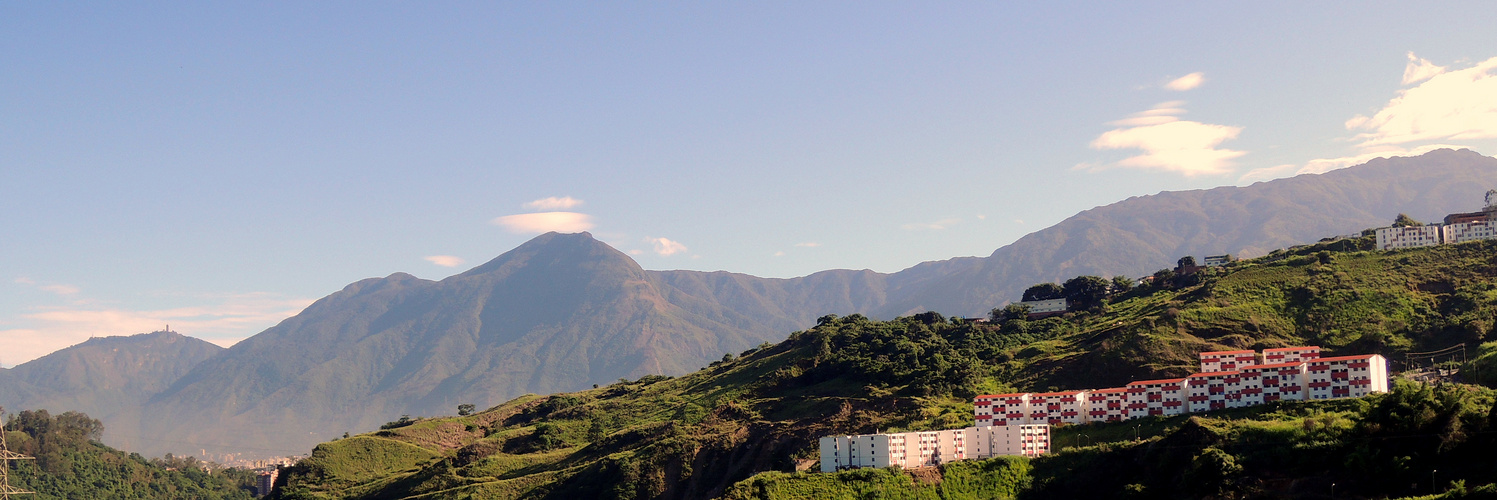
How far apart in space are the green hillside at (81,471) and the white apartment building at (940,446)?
107 meters

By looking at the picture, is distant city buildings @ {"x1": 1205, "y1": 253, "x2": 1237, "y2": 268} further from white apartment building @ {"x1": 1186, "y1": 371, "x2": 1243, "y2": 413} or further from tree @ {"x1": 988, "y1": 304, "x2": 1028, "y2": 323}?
white apartment building @ {"x1": 1186, "y1": 371, "x2": 1243, "y2": 413}

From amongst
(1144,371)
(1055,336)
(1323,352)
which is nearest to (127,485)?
(1055,336)

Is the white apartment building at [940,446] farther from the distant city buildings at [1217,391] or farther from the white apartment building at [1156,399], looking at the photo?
the white apartment building at [1156,399]

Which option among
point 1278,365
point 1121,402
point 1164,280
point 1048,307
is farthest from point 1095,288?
point 1278,365

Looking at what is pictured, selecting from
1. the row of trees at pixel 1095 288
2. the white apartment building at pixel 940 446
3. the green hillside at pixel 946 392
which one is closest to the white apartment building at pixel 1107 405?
the green hillside at pixel 946 392

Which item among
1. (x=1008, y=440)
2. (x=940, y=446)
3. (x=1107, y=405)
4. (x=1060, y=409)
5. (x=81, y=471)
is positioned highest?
(x=1107, y=405)

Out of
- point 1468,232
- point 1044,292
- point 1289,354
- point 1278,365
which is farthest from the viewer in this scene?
point 1044,292

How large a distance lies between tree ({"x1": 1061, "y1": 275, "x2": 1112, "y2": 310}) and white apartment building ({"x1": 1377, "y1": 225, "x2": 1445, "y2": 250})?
25.7 meters

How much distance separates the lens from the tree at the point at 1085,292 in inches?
4783

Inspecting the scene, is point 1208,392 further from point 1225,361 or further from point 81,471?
point 81,471

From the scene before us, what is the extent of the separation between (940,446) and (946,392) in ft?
62.0

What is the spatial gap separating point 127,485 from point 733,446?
98951mm

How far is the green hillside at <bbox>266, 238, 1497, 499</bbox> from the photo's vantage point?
76750 mm

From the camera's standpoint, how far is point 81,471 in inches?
5994
